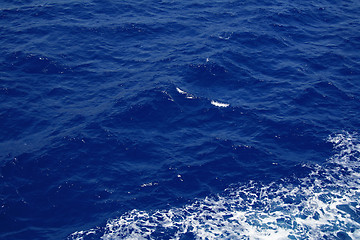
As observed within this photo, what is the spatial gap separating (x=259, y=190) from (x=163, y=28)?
6811 centimetres

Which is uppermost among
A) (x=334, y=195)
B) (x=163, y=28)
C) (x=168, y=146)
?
(x=163, y=28)

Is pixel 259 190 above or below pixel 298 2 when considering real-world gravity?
below

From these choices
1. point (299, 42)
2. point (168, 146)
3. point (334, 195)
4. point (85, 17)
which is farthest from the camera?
point (85, 17)

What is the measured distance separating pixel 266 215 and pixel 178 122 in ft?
103

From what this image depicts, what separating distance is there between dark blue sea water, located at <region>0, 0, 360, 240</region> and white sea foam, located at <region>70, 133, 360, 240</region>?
0.25 metres

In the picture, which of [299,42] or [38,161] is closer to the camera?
[38,161]

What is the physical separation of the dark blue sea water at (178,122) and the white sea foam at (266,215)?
9.7 inches

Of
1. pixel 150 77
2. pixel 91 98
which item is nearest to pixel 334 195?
pixel 150 77

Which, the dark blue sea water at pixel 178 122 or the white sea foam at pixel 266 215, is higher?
the dark blue sea water at pixel 178 122

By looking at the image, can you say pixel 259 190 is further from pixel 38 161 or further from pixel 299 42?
pixel 299 42

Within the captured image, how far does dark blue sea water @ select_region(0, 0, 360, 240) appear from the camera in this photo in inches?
2795

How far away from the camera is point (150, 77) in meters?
102

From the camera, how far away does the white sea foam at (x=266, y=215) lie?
2682 inches

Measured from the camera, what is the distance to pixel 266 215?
2825 inches
